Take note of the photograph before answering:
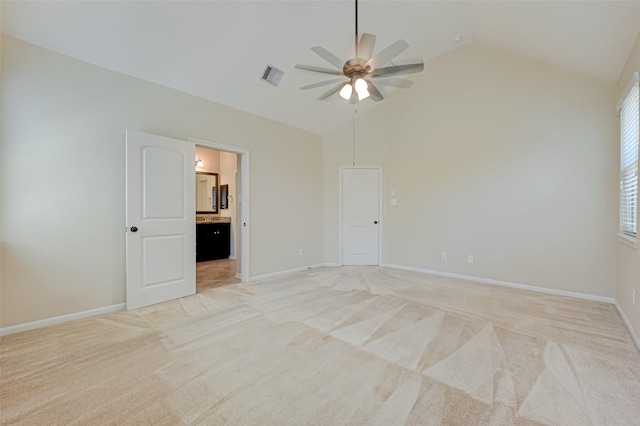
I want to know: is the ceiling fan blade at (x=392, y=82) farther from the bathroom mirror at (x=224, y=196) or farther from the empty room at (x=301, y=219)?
the bathroom mirror at (x=224, y=196)

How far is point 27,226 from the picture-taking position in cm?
262

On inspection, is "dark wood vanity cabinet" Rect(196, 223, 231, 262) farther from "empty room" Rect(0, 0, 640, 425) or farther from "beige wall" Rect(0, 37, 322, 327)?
"beige wall" Rect(0, 37, 322, 327)

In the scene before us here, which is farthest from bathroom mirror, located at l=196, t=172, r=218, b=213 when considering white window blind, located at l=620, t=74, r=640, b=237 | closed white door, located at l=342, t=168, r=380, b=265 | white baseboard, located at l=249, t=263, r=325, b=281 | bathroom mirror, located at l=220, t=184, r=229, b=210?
white window blind, located at l=620, t=74, r=640, b=237

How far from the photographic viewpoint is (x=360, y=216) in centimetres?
571

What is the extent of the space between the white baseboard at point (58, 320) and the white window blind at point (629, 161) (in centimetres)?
537

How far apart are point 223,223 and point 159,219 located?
3.20 meters

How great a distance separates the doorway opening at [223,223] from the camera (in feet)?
14.4

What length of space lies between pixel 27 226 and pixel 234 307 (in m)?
2.14

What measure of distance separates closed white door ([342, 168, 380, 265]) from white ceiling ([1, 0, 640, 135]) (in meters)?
2.04

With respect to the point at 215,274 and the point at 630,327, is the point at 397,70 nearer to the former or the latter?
the point at 630,327

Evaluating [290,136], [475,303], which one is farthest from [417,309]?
[290,136]

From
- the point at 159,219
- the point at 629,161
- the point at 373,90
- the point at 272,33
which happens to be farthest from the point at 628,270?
the point at 159,219

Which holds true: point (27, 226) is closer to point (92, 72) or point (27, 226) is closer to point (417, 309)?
point (92, 72)

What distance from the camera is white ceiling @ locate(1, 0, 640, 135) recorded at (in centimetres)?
253
